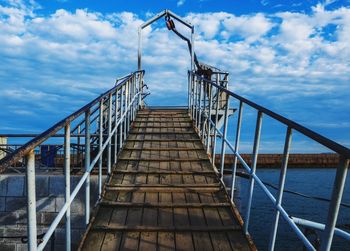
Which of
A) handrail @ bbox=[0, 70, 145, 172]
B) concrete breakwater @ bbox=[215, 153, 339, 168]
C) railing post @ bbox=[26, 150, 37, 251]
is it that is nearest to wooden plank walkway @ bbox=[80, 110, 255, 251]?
handrail @ bbox=[0, 70, 145, 172]

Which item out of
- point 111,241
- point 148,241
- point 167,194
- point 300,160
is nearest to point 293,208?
point 300,160

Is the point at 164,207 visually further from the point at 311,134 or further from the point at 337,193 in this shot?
the point at 337,193

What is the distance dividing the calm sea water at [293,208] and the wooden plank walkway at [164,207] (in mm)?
2308

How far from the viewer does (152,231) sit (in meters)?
3.68

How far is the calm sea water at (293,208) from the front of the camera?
1363 centimetres

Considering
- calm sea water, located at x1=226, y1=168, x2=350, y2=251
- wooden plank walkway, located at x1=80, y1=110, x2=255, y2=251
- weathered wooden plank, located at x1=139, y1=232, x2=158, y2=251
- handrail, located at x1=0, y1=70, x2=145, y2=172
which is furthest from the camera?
calm sea water, located at x1=226, y1=168, x2=350, y2=251

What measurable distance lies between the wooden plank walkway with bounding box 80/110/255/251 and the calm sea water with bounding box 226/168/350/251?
2.31 m

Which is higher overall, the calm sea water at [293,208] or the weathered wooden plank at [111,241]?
the weathered wooden plank at [111,241]

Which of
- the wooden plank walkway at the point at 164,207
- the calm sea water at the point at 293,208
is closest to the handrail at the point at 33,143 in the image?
the wooden plank walkway at the point at 164,207

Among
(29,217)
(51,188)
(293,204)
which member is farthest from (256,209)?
(29,217)

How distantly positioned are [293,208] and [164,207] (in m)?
16.1

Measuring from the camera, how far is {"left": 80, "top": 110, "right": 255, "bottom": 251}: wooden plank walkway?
11.4 ft

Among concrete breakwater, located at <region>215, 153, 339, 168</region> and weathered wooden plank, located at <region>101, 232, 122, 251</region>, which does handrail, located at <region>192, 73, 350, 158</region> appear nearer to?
weathered wooden plank, located at <region>101, 232, 122, 251</region>

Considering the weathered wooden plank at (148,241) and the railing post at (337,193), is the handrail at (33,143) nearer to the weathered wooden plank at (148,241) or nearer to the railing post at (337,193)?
the weathered wooden plank at (148,241)
